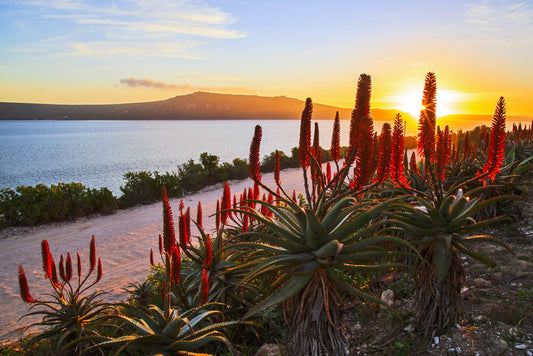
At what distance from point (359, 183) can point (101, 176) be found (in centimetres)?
2328

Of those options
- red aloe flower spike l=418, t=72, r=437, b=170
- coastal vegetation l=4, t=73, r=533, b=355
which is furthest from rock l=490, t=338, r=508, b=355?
red aloe flower spike l=418, t=72, r=437, b=170

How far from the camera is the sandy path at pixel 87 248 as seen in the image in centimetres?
607

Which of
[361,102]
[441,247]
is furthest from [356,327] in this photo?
[361,102]

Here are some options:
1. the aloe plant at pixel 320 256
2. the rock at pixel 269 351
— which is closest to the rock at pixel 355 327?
the rock at pixel 269 351

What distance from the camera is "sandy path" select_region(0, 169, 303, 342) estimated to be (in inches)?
239

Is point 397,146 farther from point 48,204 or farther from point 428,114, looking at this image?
point 48,204

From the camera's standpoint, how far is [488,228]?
5027mm

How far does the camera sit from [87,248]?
8.68 m

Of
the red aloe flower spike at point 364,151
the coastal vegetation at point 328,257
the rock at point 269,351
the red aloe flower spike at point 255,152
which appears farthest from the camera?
the rock at point 269,351

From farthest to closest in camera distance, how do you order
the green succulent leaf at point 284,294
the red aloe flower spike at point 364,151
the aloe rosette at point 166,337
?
the aloe rosette at point 166,337
the red aloe flower spike at point 364,151
the green succulent leaf at point 284,294

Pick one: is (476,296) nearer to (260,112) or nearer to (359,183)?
(359,183)

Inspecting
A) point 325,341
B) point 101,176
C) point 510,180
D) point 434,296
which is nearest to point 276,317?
point 325,341

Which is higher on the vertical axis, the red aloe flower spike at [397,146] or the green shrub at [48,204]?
the red aloe flower spike at [397,146]

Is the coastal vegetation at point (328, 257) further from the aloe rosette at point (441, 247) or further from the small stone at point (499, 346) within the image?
the small stone at point (499, 346)
